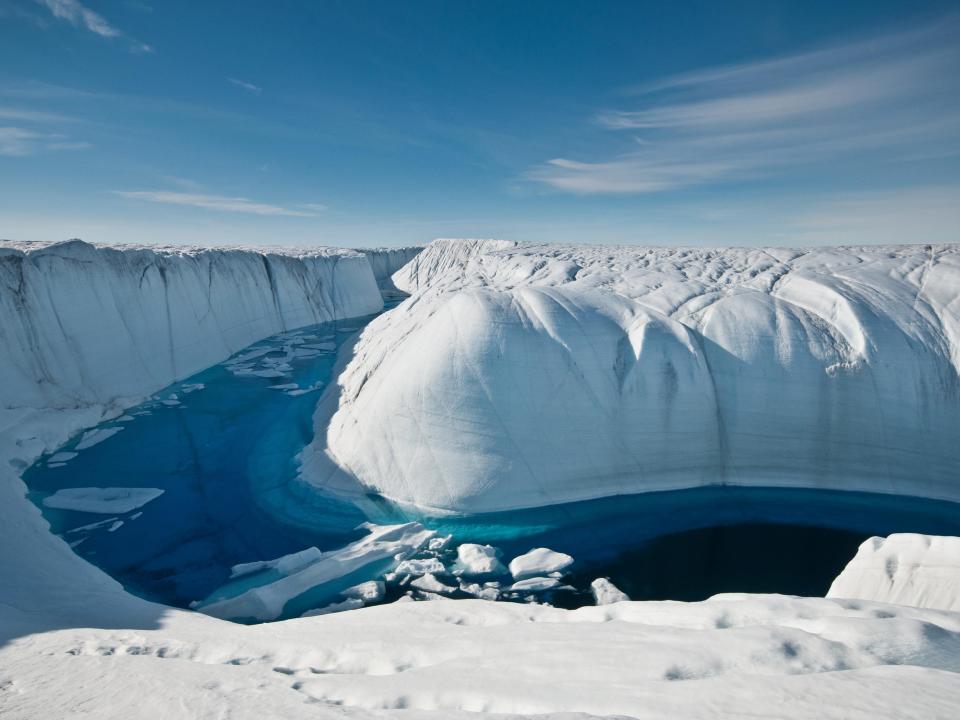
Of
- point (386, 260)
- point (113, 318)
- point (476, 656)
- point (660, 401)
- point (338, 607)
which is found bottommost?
point (338, 607)

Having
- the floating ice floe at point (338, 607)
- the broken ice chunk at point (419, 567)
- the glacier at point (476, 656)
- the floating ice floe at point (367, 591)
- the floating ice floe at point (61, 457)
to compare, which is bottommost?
the floating ice floe at point (338, 607)

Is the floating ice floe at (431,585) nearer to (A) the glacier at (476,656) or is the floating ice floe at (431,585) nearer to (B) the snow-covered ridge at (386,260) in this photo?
(A) the glacier at (476,656)

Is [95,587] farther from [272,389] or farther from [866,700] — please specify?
[272,389]

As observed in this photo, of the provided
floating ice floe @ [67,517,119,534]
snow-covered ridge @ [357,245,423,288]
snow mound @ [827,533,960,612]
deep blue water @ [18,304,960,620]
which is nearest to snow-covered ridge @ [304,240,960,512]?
deep blue water @ [18,304,960,620]

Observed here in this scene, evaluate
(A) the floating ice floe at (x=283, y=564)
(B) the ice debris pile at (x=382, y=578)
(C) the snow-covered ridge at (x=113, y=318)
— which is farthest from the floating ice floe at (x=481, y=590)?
(C) the snow-covered ridge at (x=113, y=318)

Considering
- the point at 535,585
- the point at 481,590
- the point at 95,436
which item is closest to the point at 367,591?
the point at 481,590

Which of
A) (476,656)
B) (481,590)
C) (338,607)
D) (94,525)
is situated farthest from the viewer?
(94,525)

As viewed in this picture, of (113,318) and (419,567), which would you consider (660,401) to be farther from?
(113,318)
